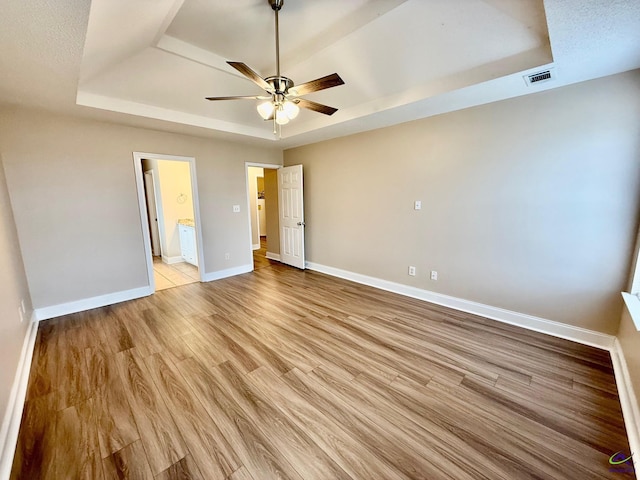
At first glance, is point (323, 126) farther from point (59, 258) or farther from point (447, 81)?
point (59, 258)

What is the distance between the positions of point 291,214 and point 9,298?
390 centimetres

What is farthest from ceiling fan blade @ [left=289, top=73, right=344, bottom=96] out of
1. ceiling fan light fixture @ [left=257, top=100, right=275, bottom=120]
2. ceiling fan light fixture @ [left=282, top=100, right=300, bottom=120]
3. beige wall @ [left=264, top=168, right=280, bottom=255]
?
beige wall @ [left=264, top=168, right=280, bottom=255]

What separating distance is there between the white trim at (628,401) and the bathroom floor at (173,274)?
16.8 ft

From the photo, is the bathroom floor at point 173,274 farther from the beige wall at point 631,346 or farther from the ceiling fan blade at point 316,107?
the beige wall at point 631,346

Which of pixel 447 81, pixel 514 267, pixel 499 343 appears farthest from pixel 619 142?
pixel 499 343

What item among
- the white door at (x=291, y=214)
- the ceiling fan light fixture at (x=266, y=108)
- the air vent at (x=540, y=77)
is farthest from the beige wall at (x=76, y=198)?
the air vent at (x=540, y=77)

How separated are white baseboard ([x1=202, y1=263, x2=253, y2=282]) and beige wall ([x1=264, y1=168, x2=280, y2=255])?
1.08 m

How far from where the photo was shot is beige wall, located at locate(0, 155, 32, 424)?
5.62 ft

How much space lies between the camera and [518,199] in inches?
110

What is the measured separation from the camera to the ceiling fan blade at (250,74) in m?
1.73

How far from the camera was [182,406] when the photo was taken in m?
1.81

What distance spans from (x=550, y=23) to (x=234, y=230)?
15.3ft

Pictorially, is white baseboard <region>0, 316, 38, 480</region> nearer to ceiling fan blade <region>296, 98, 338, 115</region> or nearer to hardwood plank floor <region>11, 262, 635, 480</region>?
hardwood plank floor <region>11, 262, 635, 480</region>

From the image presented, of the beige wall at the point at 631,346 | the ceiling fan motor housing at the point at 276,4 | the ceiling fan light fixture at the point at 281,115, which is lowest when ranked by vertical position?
the beige wall at the point at 631,346
